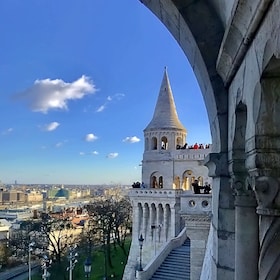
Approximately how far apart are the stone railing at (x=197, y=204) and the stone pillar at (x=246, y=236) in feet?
31.2

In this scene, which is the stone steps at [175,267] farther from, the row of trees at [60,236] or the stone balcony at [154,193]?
the row of trees at [60,236]

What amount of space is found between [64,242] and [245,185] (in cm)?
3750

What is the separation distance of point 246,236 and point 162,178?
27.8m

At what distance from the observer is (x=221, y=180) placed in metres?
3.09

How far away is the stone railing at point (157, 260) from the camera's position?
56.3 ft

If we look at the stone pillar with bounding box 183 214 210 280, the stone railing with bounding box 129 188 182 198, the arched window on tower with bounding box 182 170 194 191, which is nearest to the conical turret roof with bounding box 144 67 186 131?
the arched window on tower with bounding box 182 170 194 191

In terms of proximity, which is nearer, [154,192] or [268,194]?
[268,194]

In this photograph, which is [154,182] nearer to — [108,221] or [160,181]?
[160,181]

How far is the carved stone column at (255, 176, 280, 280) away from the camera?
1896mm

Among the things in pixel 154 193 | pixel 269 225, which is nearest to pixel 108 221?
pixel 154 193

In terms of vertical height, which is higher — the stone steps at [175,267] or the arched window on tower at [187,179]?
the arched window on tower at [187,179]

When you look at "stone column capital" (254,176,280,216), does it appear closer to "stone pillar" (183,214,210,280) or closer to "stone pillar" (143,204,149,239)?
"stone pillar" (183,214,210,280)

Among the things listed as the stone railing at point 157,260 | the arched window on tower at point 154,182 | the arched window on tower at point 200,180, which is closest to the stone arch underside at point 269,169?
the stone railing at point 157,260

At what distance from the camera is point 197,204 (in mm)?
12703
